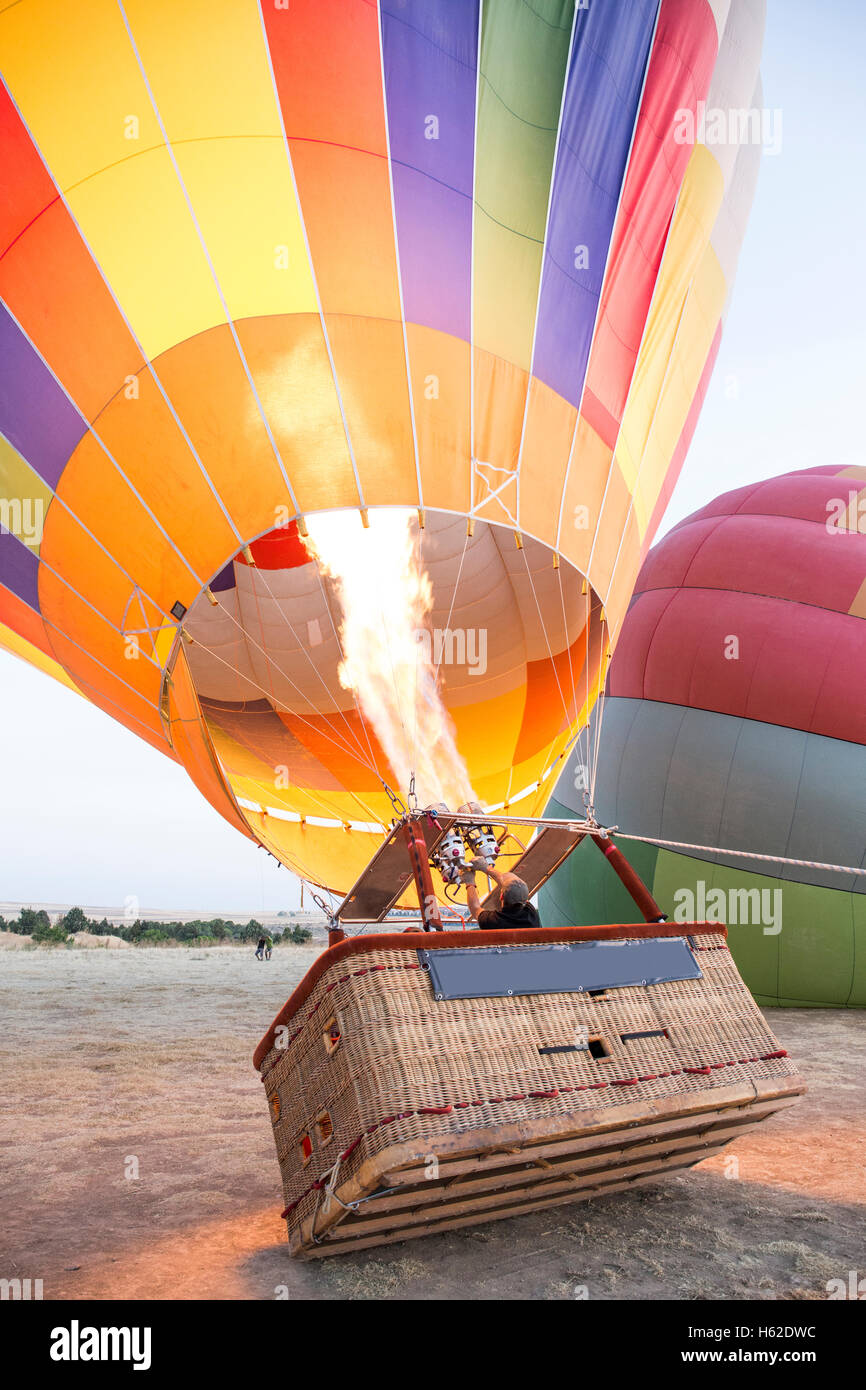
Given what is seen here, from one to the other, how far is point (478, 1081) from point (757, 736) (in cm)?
569

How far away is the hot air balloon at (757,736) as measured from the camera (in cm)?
720

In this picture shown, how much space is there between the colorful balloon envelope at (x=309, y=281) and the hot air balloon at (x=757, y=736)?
2829 mm

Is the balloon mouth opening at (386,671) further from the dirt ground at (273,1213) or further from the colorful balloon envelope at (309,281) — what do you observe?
the dirt ground at (273,1213)

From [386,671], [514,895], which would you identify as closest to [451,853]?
[514,895]

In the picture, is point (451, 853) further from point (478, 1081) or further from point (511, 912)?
point (478, 1081)

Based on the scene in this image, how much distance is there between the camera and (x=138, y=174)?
395 centimetres

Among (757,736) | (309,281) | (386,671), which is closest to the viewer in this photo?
(309,281)

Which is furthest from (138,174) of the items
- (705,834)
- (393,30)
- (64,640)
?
(705,834)

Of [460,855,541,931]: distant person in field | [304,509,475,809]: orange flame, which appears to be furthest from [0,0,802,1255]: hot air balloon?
[304,509,475,809]: orange flame

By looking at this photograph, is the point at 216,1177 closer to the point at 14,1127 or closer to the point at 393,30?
the point at 14,1127

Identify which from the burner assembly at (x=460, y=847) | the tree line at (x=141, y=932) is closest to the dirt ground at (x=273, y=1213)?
the burner assembly at (x=460, y=847)

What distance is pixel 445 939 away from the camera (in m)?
2.58

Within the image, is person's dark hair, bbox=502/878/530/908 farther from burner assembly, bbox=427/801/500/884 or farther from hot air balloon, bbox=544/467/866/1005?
hot air balloon, bbox=544/467/866/1005

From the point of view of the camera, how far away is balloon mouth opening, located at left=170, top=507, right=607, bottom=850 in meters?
6.13
